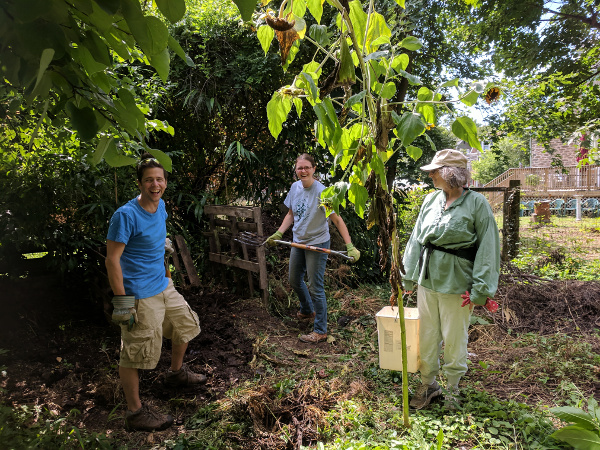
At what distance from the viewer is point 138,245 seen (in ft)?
9.11

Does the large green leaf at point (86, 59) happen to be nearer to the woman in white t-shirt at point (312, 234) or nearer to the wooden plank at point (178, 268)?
the woman in white t-shirt at point (312, 234)

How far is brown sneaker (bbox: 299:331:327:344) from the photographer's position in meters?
4.25

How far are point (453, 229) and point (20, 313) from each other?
403cm

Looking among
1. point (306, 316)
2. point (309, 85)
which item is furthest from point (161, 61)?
point (306, 316)

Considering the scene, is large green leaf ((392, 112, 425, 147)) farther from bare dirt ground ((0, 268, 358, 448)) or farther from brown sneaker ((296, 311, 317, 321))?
brown sneaker ((296, 311, 317, 321))

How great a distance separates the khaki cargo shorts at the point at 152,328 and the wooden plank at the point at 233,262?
1.81 m

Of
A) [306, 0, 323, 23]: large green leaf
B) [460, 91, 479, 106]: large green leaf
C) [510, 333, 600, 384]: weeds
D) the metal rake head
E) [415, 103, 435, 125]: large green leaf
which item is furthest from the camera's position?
the metal rake head

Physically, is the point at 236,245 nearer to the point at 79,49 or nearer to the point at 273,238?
the point at 273,238

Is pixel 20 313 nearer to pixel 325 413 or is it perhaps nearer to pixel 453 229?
pixel 325 413

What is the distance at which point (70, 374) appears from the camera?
133 inches

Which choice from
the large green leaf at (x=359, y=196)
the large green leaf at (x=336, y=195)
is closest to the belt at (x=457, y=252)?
the large green leaf at (x=336, y=195)

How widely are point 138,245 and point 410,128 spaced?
199 centimetres

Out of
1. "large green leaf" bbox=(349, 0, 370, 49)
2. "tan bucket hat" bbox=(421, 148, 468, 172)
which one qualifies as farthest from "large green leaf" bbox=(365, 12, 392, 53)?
"tan bucket hat" bbox=(421, 148, 468, 172)

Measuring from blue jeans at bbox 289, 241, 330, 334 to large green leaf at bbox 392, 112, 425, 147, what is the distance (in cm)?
269
